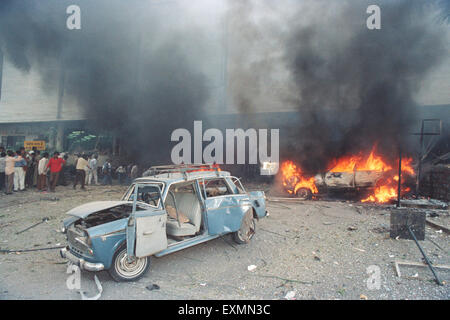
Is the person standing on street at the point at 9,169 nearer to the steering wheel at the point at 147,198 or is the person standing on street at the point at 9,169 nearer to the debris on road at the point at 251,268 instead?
the steering wheel at the point at 147,198

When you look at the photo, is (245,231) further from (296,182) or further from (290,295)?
(296,182)

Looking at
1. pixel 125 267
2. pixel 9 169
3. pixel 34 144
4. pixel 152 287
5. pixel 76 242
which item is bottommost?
pixel 152 287

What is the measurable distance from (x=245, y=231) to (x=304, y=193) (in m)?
5.96

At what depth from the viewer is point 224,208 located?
4469 millimetres

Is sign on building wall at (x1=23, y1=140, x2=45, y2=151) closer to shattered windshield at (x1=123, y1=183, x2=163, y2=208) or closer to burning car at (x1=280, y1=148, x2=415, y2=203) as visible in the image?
burning car at (x1=280, y1=148, x2=415, y2=203)

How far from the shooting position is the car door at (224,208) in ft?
14.0

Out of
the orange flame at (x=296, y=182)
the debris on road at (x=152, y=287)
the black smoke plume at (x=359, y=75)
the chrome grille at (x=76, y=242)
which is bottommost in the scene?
the debris on road at (x=152, y=287)

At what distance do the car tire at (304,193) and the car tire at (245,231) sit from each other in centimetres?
567

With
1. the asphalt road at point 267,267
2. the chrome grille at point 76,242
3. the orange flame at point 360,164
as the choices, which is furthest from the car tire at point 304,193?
the chrome grille at point 76,242

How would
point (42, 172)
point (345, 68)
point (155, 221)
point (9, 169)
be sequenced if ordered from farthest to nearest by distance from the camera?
1. point (345, 68)
2. point (42, 172)
3. point (9, 169)
4. point (155, 221)

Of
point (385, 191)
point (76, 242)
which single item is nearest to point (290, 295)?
point (76, 242)

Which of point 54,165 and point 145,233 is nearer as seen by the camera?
point 145,233

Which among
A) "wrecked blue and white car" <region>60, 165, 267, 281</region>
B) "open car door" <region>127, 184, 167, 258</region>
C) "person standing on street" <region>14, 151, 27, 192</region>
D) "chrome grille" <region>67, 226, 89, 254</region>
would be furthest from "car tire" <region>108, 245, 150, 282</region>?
"person standing on street" <region>14, 151, 27, 192</region>

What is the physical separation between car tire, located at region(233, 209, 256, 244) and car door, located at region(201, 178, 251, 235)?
8.0 inches
